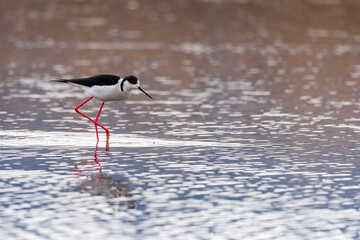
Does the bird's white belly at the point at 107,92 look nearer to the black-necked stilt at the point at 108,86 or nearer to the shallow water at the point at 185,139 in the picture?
the black-necked stilt at the point at 108,86

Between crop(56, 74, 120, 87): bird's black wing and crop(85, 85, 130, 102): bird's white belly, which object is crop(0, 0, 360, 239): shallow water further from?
crop(56, 74, 120, 87): bird's black wing

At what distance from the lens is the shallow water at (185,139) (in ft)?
31.5

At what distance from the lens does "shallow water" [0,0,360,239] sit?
31.5 feet

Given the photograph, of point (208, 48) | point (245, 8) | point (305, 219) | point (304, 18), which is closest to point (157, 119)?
point (305, 219)

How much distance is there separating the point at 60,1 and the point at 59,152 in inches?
1400

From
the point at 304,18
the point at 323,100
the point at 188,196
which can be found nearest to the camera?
the point at 188,196

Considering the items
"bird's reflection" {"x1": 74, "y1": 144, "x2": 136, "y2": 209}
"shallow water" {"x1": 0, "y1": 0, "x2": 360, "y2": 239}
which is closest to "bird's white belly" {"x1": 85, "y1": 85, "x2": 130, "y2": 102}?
"shallow water" {"x1": 0, "y1": 0, "x2": 360, "y2": 239}

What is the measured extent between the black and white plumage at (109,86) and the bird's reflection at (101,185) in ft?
8.67

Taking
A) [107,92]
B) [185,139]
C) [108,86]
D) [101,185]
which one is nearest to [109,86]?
[108,86]

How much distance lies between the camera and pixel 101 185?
11.2 metres

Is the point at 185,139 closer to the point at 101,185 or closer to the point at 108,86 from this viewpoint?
the point at 108,86

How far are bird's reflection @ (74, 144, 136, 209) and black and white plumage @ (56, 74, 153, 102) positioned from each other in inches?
104

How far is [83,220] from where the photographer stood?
31.0 ft

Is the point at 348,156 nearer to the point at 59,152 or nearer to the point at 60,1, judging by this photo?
the point at 59,152
